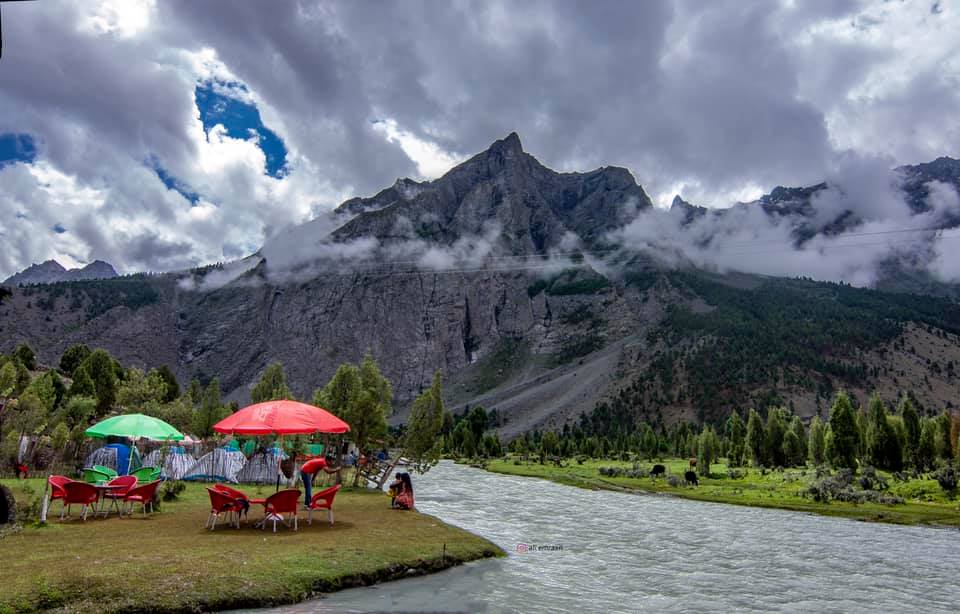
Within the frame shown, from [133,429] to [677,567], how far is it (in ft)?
59.5

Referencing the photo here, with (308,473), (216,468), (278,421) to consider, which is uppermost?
(278,421)

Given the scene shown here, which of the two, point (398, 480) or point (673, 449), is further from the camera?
point (673, 449)

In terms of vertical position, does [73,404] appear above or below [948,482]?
above

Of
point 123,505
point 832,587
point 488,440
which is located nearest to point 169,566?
point 123,505

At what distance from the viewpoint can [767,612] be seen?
39.9ft

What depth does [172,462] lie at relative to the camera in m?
32.3

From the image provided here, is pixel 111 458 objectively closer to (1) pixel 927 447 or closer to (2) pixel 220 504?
(2) pixel 220 504

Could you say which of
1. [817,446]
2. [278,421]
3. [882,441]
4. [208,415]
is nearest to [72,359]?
[208,415]

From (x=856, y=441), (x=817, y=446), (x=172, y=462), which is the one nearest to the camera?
(x=172, y=462)

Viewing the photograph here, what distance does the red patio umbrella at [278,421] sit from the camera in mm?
16953

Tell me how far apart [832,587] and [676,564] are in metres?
3.81

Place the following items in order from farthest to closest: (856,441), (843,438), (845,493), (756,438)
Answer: (756,438)
(856,441)
(843,438)
(845,493)

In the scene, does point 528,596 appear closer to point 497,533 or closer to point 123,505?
point 497,533

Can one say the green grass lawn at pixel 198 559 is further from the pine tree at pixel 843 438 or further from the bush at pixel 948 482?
the pine tree at pixel 843 438
